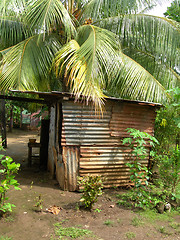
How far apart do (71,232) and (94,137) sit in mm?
2320

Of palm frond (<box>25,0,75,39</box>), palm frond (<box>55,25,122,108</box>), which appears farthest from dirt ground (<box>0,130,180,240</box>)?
palm frond (<box>25,0,75,39</box>)

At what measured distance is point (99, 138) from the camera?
5.43 m

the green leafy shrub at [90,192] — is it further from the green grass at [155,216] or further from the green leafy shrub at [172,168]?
the green leafy shrub at [172,168]

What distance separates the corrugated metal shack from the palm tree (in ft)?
1.42

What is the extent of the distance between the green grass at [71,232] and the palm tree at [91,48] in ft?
7.80

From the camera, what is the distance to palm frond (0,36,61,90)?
5051 millimetres

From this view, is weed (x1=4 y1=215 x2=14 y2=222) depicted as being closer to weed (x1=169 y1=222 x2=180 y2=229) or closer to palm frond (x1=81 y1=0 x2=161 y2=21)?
weed (x1=169 y1=222 x2=180 y2=229)

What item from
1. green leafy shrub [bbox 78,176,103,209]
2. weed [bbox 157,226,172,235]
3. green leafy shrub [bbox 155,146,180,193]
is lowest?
weed [bbox 157,226,172,235]

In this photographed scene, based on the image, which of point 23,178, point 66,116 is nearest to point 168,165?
point 66,116

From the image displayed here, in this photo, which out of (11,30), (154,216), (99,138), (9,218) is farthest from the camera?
(11,30)

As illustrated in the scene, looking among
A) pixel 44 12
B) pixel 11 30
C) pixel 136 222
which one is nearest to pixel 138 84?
pixel 44 12

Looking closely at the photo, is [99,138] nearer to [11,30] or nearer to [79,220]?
[79,220]

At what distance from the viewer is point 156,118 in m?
6.56

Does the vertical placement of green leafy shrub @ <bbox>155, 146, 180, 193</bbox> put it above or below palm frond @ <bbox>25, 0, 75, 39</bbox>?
below
